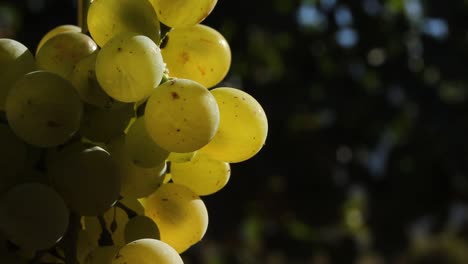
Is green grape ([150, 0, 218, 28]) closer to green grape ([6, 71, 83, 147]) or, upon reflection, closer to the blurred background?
green grape ([6, 71, 83, 147])

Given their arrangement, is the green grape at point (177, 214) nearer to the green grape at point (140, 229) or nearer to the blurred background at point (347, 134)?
the green grape at point (140, 229)

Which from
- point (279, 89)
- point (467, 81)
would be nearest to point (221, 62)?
point (279, 89)

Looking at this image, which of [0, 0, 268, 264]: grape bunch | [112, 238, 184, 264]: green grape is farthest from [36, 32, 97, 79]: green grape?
[112, 238, 184, 264]: green grape

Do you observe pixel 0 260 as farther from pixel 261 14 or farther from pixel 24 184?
pixel 261 14

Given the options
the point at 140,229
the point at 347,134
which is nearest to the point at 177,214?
the point at 140,229

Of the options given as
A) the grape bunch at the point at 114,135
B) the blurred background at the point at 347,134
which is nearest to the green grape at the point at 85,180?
the grape bunch at the point at 114,135

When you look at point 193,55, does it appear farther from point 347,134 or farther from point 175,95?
point 347,134
